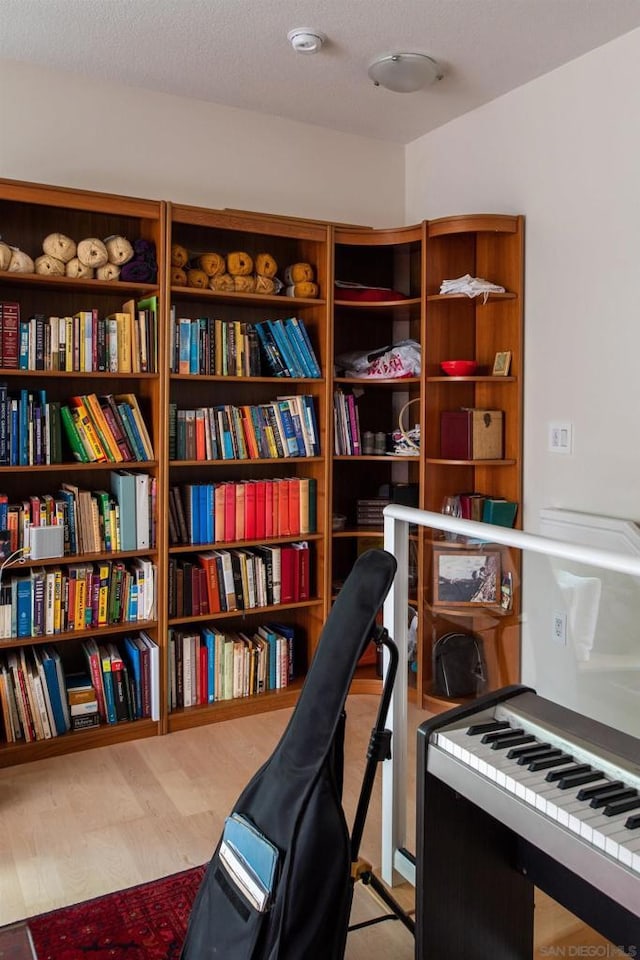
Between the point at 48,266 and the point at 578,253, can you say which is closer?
the point at 48,266

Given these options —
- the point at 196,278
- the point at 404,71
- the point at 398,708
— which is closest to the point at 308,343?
the point at 196,278

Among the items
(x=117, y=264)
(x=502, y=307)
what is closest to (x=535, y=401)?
(x=502, y=307)

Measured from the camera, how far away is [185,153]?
3326 mm

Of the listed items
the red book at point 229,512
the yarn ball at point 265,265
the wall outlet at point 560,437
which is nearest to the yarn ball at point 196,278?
the yarn ball at point 265,265

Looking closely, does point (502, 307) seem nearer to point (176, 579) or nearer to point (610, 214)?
point (610, 214)

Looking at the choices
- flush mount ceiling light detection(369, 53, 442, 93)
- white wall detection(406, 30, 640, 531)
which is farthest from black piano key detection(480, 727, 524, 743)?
flush mount ceiling light detection(369, 53, 442, 93)

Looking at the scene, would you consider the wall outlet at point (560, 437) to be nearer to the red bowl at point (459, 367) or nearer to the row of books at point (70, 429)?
the red bowl at point (459, 367)

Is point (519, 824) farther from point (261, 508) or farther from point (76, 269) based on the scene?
point (76, 269)

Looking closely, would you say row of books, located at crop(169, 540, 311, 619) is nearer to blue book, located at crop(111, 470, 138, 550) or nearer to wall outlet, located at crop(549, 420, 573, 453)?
blue book, located at crop(111, 470, 138, 550)

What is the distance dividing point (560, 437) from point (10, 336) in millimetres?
2054

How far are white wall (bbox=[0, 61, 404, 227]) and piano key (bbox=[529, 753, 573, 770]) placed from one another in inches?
106

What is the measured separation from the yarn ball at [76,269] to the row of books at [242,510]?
89 cm

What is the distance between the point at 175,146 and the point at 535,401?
181 centimetres

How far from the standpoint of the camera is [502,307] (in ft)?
10.9
